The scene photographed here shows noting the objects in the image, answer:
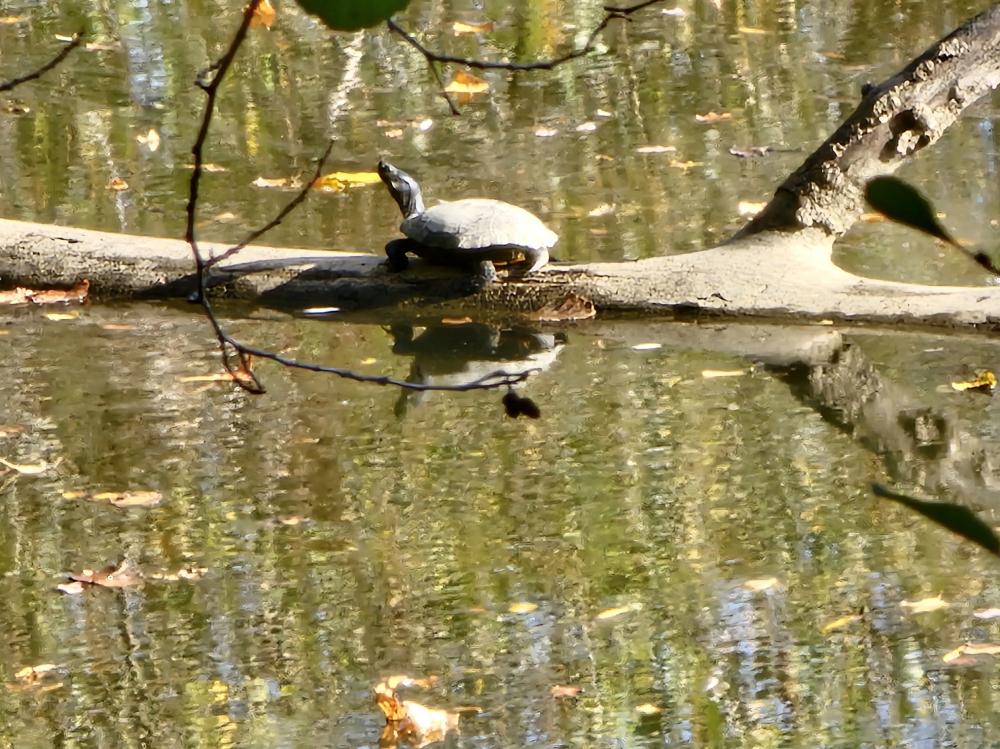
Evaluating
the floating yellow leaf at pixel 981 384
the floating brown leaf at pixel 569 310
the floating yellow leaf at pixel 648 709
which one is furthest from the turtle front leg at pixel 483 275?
the floating yellow leaf at pixel 648 709

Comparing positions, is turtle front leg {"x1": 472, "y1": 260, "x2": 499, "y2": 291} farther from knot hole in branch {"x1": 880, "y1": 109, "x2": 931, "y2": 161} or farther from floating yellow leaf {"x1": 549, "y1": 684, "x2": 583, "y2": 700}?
floating yellow leaf {"x1": 549, "y1": 684, "x2": 583, "y2": 700}

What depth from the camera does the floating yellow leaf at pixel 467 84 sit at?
1033cm

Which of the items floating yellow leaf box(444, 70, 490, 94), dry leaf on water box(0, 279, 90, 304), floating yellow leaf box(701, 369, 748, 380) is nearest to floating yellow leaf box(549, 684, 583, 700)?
floating yellow leaf box(701, 369, 748, 380)

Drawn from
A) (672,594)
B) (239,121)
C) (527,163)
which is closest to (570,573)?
(672,594)

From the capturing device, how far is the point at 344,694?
3.87 meters

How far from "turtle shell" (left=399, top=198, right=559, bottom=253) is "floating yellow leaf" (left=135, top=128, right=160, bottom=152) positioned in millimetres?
3112

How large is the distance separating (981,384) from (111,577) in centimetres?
316

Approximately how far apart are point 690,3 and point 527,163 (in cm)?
413

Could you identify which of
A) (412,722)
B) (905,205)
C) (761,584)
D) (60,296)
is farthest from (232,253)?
(60,296)

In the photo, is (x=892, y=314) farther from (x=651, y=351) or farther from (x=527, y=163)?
(x=527, y=163)

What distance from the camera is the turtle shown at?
21.4ft

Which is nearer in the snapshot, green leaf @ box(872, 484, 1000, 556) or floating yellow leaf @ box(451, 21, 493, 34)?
green leaf @ box(872, 484, 1000, 556)

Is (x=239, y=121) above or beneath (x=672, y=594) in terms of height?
beneath

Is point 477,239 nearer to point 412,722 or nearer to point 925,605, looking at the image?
point 925,605
